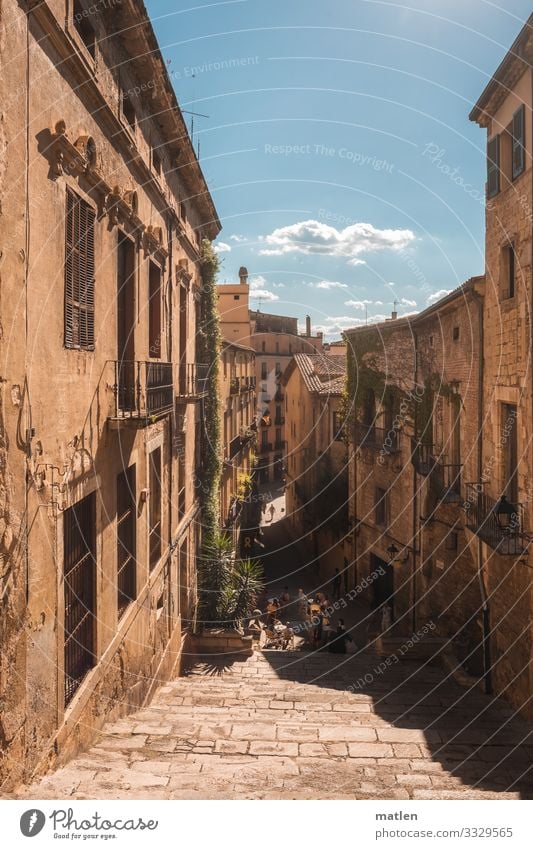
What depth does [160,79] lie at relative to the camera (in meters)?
10.5

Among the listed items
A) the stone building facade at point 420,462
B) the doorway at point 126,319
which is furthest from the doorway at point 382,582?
the doorway at point 126,319

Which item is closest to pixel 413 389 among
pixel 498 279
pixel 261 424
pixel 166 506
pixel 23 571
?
pixel 498 279

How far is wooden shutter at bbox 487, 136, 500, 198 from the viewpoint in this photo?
11328 mm

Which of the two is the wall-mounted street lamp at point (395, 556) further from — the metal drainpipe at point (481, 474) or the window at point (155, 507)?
the window at point (155, 507)

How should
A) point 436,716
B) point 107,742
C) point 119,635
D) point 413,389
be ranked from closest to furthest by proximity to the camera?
point 107,742 < point 119,635 < point 436,716 < point 413,389

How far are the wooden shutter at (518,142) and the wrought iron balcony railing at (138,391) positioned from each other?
710cm

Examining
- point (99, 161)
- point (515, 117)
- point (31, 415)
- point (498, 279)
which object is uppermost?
point (515, 117)

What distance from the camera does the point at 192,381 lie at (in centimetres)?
1688

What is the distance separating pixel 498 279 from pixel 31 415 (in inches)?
364

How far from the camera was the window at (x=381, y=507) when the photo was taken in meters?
21.2

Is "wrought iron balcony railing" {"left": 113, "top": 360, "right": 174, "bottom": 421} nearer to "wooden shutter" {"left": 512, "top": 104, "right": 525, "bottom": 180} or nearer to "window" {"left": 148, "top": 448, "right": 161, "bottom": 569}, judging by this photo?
"window" {"left": 148, "top": 448, "right": 161, "bottom": 569}

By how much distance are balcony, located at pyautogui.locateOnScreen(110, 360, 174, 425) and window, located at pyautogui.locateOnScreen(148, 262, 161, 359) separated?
3.35 ft

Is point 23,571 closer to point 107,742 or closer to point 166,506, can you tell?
point 107,742

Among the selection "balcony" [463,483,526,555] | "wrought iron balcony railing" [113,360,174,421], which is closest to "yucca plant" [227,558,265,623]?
"balcony" [463,483,526,555]
